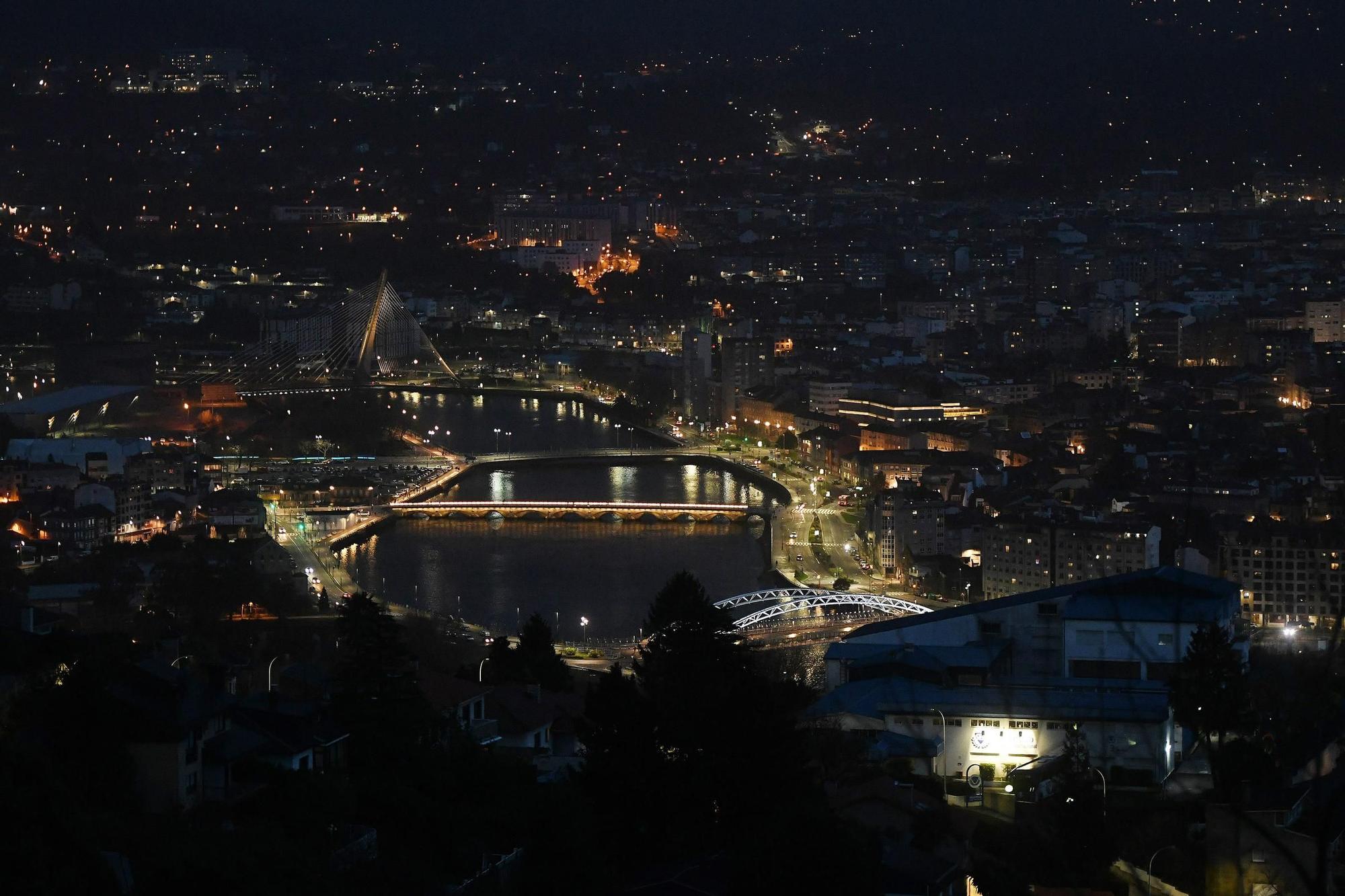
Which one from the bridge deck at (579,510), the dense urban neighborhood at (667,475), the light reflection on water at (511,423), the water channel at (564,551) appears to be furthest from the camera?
the light reflection on water at (511,423)

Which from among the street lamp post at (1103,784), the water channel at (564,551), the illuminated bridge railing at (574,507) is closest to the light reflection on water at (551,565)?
the water channel at (564,551)

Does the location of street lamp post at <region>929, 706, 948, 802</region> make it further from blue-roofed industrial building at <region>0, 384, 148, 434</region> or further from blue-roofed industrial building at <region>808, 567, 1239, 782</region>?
blue-roofed industrial building at <region>0, 384, 148, 434</region>

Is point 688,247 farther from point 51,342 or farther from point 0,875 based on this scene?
point 0,875

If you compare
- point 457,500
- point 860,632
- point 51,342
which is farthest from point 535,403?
point 860,632

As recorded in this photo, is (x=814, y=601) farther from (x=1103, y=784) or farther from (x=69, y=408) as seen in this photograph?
(x=69, y=408)

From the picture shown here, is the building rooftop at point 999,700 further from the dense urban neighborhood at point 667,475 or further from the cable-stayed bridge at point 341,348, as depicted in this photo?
the cable-stayed bridge at point 341,348
